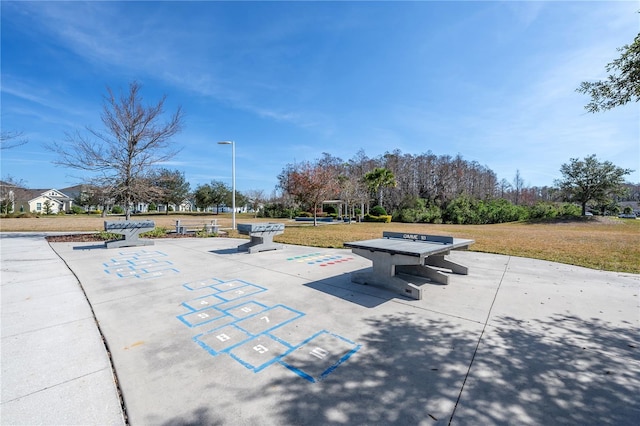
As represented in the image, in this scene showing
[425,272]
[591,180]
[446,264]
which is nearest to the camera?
[425,272]

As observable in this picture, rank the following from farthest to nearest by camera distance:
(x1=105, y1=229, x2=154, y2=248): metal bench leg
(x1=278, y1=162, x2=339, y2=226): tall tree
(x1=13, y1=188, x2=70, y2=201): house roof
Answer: (x1=13, y1=188, x2=70, y2=201): house roof
(x1=278, y1=162, x2=339, y2=226): tall tree
(x1=105, y1=229, x2=154, y2=248): metal bench leg

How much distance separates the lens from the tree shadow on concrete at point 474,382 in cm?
194

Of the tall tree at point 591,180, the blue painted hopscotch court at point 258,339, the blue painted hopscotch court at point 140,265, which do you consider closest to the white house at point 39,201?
the blue painted hopscotch court at point 140,265

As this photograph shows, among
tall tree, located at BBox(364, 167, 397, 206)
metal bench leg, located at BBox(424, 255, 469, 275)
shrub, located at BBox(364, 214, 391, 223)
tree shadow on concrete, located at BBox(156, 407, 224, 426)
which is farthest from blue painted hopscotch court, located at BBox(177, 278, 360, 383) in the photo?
tall tree, located at BBox(364, 167, 397, 206)

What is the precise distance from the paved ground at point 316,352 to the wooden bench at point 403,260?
0.88 feet

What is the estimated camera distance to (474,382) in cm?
230

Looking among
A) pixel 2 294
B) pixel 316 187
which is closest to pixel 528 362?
pixel 2 294

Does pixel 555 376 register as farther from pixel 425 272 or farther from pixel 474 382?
pixel 425 272

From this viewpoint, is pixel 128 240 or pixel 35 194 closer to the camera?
pixel 128 240

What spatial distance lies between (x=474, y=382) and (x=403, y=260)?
2.26 meters

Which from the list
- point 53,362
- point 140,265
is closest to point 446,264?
point 53,362

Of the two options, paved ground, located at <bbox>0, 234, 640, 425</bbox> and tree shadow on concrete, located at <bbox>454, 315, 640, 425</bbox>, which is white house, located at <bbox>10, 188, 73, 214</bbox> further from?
tree shadow on concrete, located at <bbox>454, 315, 640, 425</bbox>

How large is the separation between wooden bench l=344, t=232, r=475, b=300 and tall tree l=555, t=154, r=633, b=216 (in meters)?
32.9

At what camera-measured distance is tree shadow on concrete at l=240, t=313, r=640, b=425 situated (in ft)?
6.35
